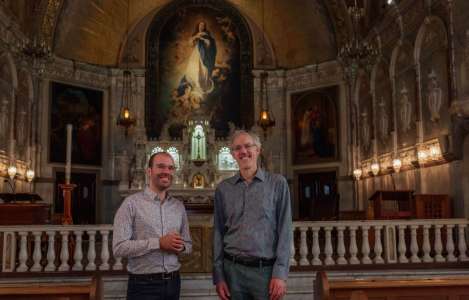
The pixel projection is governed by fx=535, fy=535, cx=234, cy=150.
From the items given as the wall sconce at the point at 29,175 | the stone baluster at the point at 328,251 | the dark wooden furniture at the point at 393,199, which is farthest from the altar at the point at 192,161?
the stone baluster at the point at 328,251

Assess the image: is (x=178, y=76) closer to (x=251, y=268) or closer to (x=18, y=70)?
(x=18, y=70)

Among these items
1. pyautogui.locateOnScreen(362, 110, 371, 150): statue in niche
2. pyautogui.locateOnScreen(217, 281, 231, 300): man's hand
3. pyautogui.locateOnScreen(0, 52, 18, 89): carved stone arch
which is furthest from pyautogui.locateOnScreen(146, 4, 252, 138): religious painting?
pyautogui.locateOnScreen(217, 281, 231, 300): man's hand

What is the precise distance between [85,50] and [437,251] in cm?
1535

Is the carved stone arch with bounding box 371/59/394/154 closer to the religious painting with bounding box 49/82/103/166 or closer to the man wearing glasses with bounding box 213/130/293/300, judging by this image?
the religious painting with bounding box 49/82/103/166

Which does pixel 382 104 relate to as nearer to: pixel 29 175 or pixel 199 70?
pixel 199 70

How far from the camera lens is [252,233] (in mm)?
3639

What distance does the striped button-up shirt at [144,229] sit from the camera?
3.83 m

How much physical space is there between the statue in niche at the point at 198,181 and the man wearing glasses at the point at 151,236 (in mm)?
14808

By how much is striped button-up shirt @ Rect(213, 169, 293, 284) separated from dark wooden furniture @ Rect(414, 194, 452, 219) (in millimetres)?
8375

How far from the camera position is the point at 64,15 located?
63.3ft

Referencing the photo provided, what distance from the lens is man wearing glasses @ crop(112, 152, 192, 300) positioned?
3812 millimetres

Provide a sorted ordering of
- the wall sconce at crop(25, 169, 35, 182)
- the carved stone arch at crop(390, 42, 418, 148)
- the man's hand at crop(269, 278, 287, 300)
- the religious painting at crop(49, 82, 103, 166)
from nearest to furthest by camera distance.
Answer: the man's hand at crop(269, 278, 287, 300) < the carved stone arch at crop(390, 42, 418, 148) < the wall sconce at crop(25, 169, 35, 182) < the religious painting at crop(49, 82, 103, 166)

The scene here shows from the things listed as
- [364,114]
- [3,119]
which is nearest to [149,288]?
[3,119]

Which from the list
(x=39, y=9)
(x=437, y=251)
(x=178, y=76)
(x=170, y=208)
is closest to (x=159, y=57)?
(x=178, y=76)
